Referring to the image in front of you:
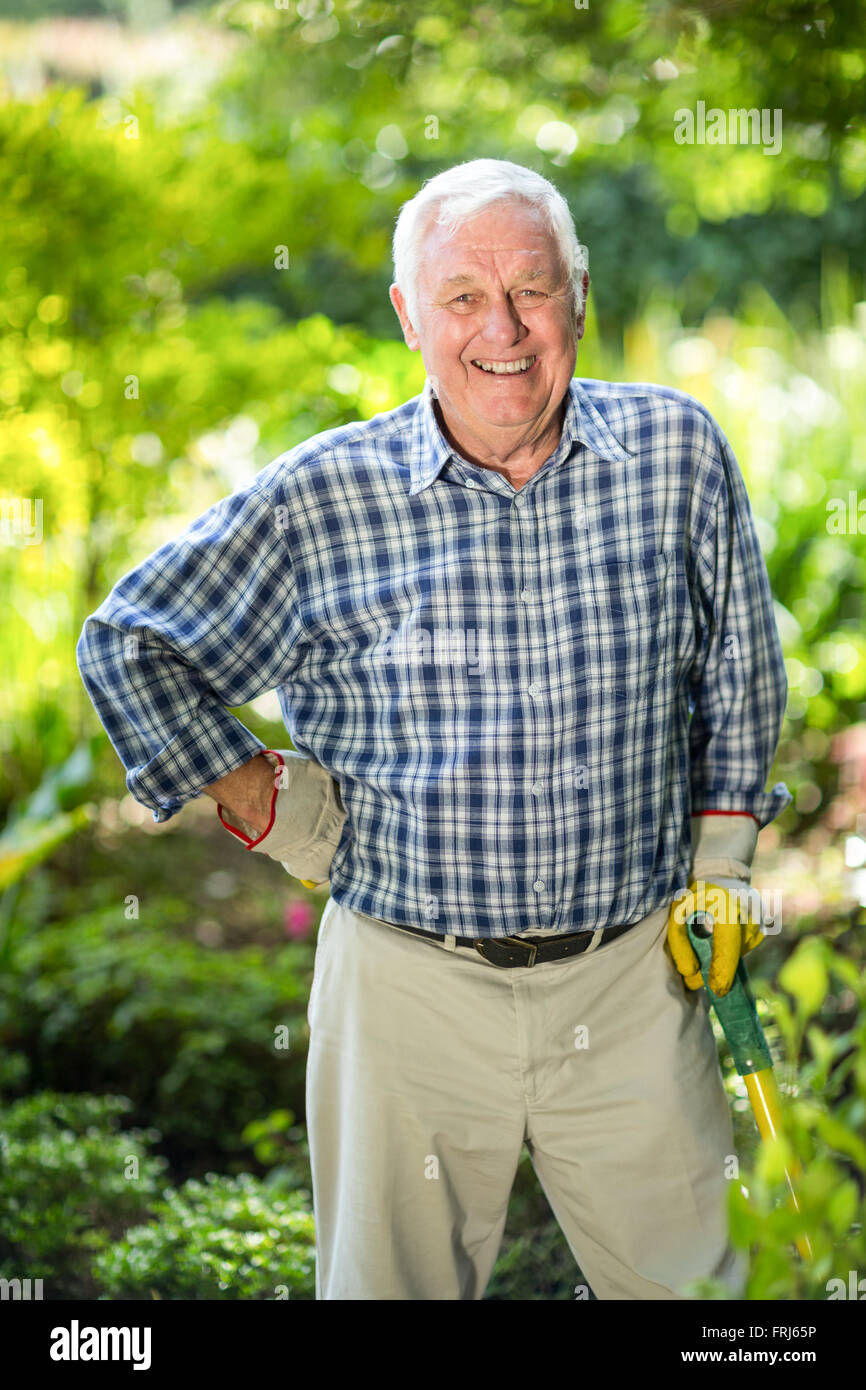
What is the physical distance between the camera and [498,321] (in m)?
1.56

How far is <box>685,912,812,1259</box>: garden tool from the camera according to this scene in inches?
66.0

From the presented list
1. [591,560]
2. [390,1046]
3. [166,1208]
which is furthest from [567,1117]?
[166,1208]

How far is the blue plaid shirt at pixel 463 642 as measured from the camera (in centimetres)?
159

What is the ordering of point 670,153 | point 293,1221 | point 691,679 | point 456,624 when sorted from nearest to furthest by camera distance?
point 456,624
point 691,679
point 293,1221
point 670,153

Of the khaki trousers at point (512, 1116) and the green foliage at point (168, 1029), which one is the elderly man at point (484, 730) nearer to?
the khaki trousers at point (512, 1116)

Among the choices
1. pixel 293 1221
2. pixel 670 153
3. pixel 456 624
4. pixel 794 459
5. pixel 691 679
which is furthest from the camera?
pixel 794 459

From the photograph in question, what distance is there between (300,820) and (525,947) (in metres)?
0.36

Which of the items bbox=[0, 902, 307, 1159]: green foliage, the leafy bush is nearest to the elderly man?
the leafy bush

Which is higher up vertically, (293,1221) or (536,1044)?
(536,1044)

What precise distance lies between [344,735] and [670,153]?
2.29 metres

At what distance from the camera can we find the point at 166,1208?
249 centimetres

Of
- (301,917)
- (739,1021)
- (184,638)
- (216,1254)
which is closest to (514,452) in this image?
(184,638)

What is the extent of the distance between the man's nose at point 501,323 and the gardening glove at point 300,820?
63cm

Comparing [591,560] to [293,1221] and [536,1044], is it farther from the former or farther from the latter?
[293,1221]
